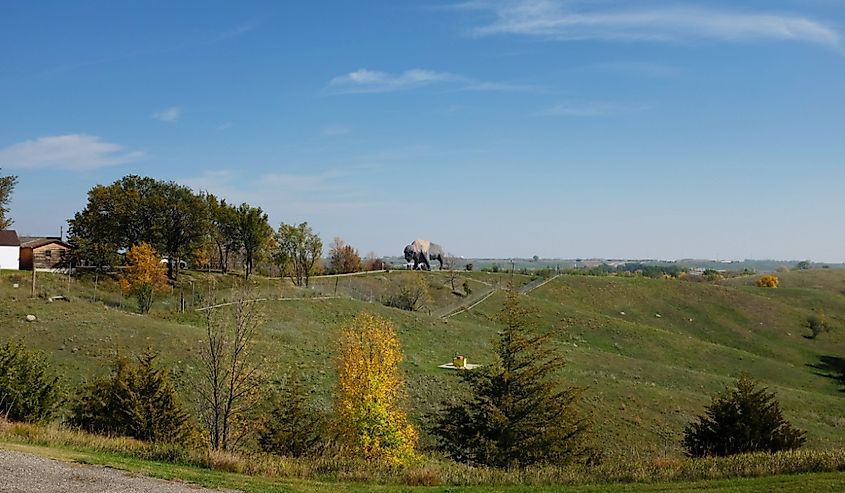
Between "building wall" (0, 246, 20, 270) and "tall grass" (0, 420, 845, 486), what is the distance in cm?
5904

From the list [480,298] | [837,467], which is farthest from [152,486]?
[480,298]

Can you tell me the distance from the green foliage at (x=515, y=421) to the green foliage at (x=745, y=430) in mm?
5056

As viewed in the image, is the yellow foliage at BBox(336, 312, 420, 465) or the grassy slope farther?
the yellow foliage at BBox(336, 312, 420, 465)

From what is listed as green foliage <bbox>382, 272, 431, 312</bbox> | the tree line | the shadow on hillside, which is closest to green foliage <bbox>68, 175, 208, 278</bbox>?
the tree line

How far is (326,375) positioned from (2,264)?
46.1m

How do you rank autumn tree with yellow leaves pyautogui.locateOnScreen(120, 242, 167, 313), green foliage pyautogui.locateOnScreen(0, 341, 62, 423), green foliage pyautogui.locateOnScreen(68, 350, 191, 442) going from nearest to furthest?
green foliage pyautogui.locateOnScreen(0, 341, 62, 423) → green foliage pyautogui.locateOnScreen(68, 350, 191, 442) → autumn tree with yellow leaves pyautogui.locateOnScreen(120, 242, 167, 313)

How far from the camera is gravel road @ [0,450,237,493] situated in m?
12.9

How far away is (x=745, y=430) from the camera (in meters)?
26.4

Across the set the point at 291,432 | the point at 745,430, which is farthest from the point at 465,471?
the point at 745,430

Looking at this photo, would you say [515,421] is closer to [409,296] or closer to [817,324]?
[409,296]

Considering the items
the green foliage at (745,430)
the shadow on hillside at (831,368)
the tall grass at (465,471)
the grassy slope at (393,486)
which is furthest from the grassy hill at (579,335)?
the grassy slope at (393,486)

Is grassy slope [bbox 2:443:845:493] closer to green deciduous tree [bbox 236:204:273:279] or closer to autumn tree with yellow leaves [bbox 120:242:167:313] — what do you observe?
autumn tree with yellow leaves [bbox 120:242:167:313]

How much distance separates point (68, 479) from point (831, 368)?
82409mm

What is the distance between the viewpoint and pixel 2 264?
Answer: 68.8m
